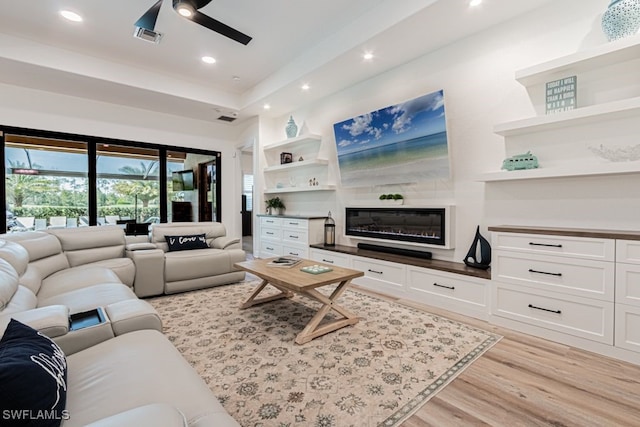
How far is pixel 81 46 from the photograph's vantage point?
156 inches

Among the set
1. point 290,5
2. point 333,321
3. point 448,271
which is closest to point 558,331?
point 448,271

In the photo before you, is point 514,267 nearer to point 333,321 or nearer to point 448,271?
point 448,271

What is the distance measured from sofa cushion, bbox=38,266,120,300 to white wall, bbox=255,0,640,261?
3310mm

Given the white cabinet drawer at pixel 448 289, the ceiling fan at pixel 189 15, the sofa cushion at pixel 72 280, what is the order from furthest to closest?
the white cabinet drawer at pixel 448 289 < the ceiling fan at pixel 189 15 < the sofa cushion at pixel 72 280

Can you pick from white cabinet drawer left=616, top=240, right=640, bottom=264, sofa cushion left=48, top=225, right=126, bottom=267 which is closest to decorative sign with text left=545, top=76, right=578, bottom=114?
white cabinet drawer left=616, top=240, right=640, bottom=264

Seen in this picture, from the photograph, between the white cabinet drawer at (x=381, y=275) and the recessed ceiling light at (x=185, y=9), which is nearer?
the recessed ceiling light at (x=185, y=9)

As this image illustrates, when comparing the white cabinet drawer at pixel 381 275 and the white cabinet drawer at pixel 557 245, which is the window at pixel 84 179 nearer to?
the white cabinet drawer at pixel 381 275

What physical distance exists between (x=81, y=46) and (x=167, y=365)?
4.64 meters

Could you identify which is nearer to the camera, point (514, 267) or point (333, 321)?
point (514, 267)

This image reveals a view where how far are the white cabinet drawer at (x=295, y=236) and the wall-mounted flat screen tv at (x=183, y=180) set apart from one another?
2.56m

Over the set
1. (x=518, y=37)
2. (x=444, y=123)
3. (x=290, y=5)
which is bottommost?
(x=444, y=123)

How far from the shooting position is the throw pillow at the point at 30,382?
784 millimetres

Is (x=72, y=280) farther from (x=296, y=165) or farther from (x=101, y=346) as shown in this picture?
(x=296, y=165)

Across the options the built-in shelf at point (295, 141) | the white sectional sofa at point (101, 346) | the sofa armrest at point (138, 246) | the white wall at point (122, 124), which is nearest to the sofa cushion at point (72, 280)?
the white sectional sofa at point (101, 346)
